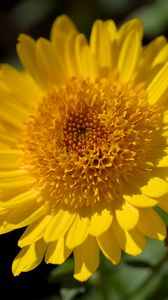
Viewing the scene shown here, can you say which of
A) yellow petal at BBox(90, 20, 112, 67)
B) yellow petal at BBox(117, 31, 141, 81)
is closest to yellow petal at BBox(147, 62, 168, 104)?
yellow petal at BBox(117, 31, 141, 81)

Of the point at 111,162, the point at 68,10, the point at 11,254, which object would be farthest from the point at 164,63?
the point at 68,10

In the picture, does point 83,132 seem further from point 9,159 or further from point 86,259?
point 86,259

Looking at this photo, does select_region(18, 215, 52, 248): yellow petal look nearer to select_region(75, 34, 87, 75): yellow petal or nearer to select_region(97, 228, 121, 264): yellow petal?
select_region(97, 228, 121, 264): yellow petal

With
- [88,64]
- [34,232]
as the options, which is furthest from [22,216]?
[88,64]

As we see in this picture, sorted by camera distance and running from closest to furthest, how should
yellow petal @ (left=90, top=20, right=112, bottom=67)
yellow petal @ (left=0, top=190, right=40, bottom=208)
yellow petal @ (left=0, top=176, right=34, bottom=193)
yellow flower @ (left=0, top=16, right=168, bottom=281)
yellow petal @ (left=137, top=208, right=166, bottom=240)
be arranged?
yellow petal @ (left=137, top=208, right=166, bottom=240)
yellow flower @ (left=0, top=16, right=168, bottom=281)
yellow petal @ (left=0, top=190, right=40, bottom=208)
yellow petal @ (left=0, top=176, right=34, bottom=193)
yellow petal @ (left=90, top=20, right=112, bottom=67)

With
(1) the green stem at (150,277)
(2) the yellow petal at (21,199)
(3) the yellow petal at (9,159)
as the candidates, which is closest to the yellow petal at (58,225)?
(2) the yellow petal at (21,199)

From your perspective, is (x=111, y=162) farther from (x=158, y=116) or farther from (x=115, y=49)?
(x=115, y=49)

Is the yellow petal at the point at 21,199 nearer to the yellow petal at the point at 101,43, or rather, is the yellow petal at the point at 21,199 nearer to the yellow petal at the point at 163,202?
the yellow petal at the point at 163,202
